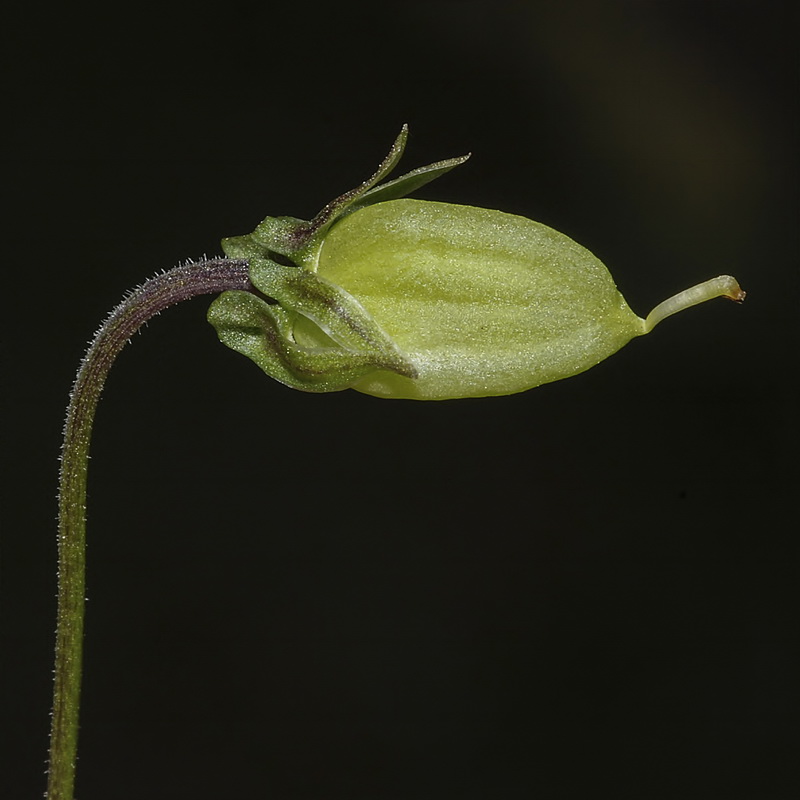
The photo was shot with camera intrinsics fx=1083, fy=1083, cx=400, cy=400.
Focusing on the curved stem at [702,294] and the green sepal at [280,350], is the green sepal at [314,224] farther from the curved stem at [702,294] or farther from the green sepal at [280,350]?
the curved stem at [702,294]

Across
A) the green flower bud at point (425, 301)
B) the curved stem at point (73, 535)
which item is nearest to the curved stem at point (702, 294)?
the green flower bud at point (425, 301)

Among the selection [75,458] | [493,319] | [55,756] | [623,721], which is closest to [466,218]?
[493,319]

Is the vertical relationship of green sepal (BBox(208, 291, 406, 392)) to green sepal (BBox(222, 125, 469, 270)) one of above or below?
below

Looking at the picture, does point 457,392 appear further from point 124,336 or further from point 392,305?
point 124,336

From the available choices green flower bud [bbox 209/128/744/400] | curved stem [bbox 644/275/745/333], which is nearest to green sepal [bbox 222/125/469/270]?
green flower bud [bbox 209/128/744/400]

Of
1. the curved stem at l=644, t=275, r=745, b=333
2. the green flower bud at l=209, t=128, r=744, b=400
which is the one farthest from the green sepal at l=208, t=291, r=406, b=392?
the curved stem at l=644, t=275, r=745, b=333

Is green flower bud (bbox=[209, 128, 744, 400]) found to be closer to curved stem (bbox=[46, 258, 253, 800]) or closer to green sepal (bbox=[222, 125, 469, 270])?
green sepal (bbox=[222, 125, 469, 270])

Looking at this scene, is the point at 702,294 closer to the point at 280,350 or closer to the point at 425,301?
the point at 425,301

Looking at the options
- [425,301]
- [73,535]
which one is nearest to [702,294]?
[425,301]
